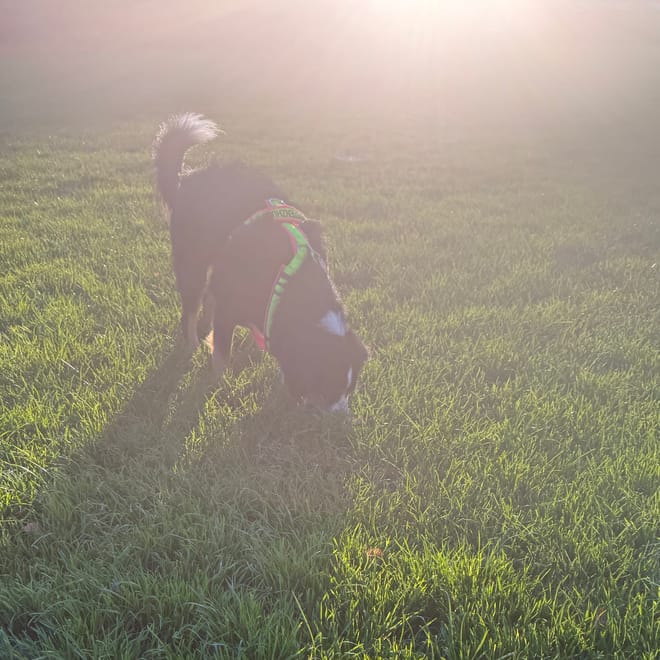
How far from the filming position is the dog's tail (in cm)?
400

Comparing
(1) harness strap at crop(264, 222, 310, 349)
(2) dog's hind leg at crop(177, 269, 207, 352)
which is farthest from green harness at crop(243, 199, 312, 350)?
(2) dog's hind leg at crop(177, 269, 207, 352)

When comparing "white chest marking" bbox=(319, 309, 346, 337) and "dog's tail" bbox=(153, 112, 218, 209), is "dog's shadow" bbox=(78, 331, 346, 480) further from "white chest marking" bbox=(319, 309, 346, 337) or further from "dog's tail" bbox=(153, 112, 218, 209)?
"dog's tail" bbox=(153, 112, 218, 209)

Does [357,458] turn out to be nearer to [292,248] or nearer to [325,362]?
[325,362]

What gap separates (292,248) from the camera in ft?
9.97

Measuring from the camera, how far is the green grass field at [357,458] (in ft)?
6.07

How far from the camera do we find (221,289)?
3.25 metres

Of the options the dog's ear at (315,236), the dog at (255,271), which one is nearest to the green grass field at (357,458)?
the dog at (255,271)

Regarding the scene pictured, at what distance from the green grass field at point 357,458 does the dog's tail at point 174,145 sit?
34.6 inches

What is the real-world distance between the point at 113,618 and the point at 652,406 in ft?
10.0

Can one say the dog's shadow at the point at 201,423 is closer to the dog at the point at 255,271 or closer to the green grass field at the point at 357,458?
the green grass field at the point at 357,458

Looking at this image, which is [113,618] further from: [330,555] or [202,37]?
[202,37]

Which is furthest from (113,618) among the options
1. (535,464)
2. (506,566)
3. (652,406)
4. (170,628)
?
(652,406)

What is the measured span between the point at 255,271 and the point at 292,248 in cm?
26

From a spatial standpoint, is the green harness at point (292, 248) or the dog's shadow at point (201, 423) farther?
the green harness at point (292, 248)
